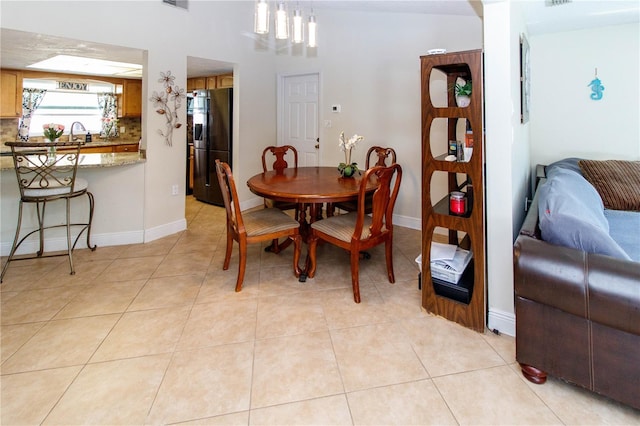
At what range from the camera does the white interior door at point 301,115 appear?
4898 millimetres

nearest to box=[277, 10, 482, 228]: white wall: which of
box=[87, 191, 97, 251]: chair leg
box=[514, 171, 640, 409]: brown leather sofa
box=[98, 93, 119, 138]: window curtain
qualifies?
box=[514, 171, 640, 409]: brown leather sofa

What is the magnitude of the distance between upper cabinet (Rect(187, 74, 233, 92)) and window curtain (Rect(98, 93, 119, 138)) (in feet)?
5.12

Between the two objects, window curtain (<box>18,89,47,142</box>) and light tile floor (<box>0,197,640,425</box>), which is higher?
window curtain (<box>18,89,47,142</box>)

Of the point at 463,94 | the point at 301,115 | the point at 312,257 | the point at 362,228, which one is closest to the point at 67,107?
the point at 301,115

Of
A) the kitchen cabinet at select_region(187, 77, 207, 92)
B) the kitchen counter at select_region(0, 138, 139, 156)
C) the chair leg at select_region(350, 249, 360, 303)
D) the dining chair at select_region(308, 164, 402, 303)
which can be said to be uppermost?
the kitchen cabinet at select_region(187, 77, 207, 92)

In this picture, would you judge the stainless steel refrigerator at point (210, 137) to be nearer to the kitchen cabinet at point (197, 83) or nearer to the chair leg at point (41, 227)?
the kitchen cabinet at point (197, 83)

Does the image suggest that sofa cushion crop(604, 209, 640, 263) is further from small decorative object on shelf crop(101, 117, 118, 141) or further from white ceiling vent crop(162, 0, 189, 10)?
small decorative object on shelf crop(101, 117, 118, 141)

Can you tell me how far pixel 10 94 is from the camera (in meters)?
4.95

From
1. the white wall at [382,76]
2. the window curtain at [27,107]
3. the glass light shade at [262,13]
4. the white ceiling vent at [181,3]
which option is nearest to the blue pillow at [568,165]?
the white wall at [382,76]

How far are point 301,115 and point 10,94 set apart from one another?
4.30 m

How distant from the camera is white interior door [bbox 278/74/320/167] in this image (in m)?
4.90

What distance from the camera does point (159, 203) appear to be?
3762 mm

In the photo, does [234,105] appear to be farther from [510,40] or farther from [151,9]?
[510,40]

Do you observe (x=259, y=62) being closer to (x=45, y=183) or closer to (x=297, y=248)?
(x=45, y=183)
